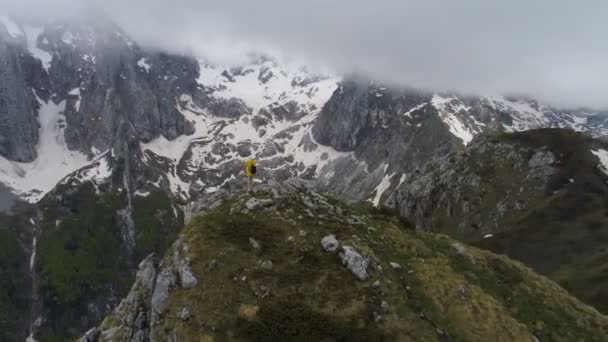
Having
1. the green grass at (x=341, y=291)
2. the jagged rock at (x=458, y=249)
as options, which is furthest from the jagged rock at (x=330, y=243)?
the jagged rock at (x=458, y=249)

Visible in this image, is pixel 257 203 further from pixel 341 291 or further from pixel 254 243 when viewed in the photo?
pixel 341 291

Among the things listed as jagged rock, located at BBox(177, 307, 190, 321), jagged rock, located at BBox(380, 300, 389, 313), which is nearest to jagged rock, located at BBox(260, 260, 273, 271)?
jagged rock, located at BBox(177, 307, 190, 321)

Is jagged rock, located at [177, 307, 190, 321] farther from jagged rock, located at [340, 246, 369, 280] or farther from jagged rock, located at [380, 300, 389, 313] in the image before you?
jagged rock, located at [380, 300, 389, 313]

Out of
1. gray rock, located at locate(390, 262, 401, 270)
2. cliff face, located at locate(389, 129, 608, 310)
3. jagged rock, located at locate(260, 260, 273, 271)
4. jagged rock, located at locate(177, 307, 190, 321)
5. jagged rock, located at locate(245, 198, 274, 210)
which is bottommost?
cliff face, located at locate(389, 129, 608, 310)

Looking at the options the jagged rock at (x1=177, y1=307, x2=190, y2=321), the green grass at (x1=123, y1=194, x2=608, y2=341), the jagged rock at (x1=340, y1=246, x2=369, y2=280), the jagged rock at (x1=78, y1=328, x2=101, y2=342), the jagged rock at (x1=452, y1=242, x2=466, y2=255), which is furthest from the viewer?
the jagged rock at (x1=452, y1=242, x2=466, y2=255)

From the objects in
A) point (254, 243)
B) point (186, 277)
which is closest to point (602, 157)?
point (254, 243)

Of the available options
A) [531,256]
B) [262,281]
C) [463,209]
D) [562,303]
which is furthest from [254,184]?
[463,209]
